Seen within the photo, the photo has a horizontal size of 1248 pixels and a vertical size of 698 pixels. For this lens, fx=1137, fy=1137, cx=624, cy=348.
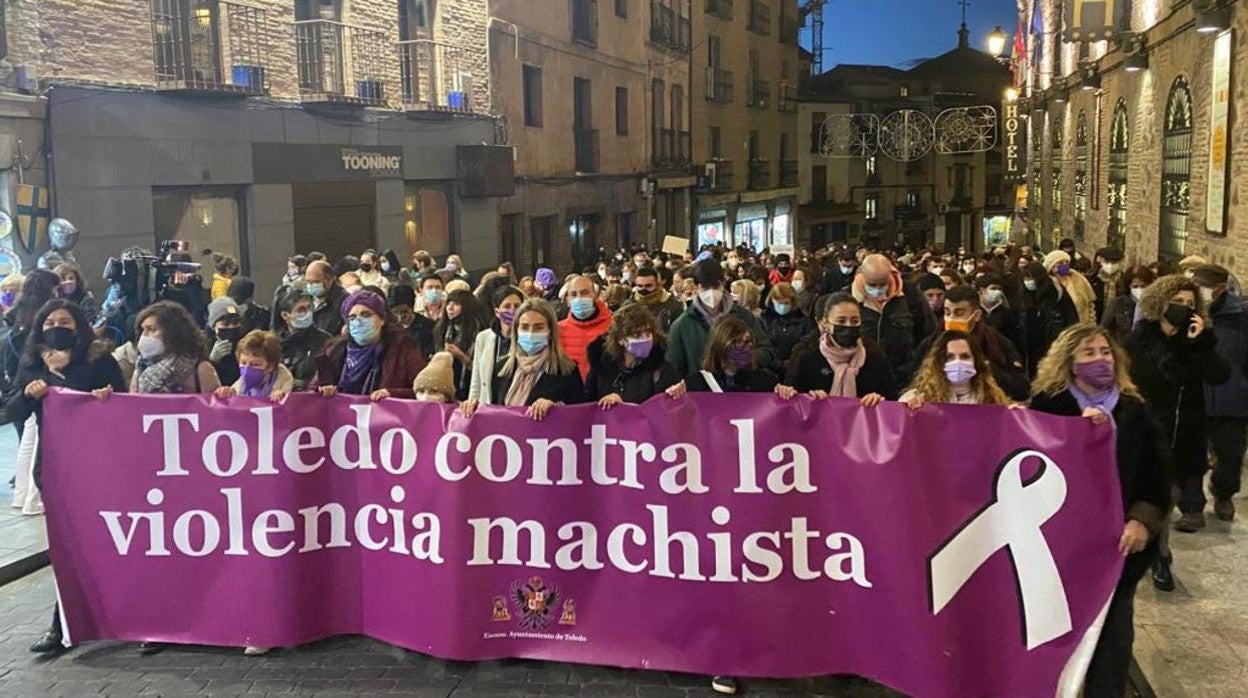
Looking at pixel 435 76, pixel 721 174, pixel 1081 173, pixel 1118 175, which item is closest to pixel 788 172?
pixel 721 174

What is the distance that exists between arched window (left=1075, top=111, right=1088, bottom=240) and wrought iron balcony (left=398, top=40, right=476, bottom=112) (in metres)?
13.3

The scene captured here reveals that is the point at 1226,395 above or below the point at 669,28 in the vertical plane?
below

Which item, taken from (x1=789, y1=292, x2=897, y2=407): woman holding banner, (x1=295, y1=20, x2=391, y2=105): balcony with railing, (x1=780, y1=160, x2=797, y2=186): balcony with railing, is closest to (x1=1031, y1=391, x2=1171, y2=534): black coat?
(x1=789, y1=292, x2=897, y2=407): woman holding banner

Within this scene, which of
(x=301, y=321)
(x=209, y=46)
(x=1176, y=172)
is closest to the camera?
(x=301, y=321)

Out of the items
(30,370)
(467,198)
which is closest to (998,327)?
(30,370)

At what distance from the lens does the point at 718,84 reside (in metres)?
39.4

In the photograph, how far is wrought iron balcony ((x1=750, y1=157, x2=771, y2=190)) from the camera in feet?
143

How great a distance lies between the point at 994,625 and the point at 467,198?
59.1 ft

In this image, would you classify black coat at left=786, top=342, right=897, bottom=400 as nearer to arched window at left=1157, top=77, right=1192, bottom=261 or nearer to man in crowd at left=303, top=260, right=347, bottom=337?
man in crowd at left=303, top=260, right=347, bottom=337

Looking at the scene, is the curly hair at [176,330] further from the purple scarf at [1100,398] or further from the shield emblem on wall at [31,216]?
the shield emblem on wall at [31,216]

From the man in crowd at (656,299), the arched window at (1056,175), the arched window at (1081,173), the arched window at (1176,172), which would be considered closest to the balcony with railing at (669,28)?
the arched window at (1056,175)

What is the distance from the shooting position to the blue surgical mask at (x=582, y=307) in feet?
25.4

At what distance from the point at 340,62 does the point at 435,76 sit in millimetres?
3026

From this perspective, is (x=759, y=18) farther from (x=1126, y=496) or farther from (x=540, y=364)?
(x=1126, y=496)
